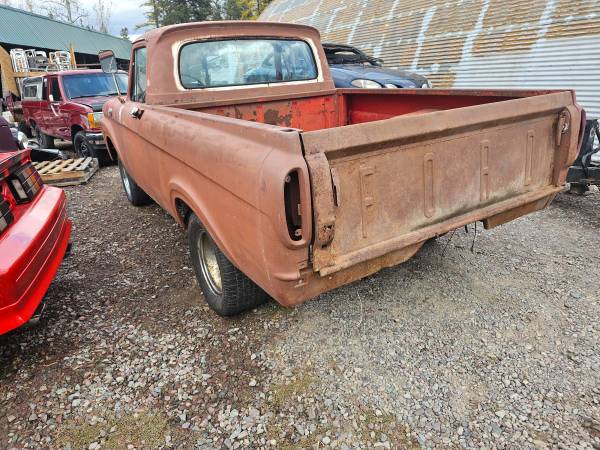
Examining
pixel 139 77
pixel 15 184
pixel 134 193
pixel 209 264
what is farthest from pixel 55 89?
pixel 209 264

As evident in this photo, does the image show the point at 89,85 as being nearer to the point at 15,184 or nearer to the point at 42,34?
the point at 15,184

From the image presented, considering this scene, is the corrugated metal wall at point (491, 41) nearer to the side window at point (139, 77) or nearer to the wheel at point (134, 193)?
the side window at point (139, 77)

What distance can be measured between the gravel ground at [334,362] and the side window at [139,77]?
165 cm

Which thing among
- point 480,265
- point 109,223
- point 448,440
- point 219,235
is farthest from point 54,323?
point 480,265

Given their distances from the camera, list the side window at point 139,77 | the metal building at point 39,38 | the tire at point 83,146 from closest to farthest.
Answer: the side window at point 139,77 → the tire at point 83,146 → the metal building at point 39,38

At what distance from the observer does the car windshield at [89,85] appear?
8336mm

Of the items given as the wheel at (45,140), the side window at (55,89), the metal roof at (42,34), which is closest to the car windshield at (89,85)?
the side window at (55,89)

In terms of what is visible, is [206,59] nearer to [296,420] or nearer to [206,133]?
[206,133]

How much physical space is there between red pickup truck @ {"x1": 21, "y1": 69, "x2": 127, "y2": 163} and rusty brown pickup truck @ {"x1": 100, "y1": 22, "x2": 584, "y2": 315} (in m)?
4.47

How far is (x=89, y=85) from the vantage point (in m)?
8.53

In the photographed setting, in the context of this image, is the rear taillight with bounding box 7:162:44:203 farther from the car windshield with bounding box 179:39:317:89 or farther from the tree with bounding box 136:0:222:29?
the tree with bounding box 136:0:222:29

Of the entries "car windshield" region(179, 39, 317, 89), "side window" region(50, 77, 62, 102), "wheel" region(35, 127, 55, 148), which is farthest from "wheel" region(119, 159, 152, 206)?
"wheel" region(35, 127, 55, 148)

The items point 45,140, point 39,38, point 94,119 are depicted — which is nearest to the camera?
point 94,119

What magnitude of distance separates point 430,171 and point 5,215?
2.58m
